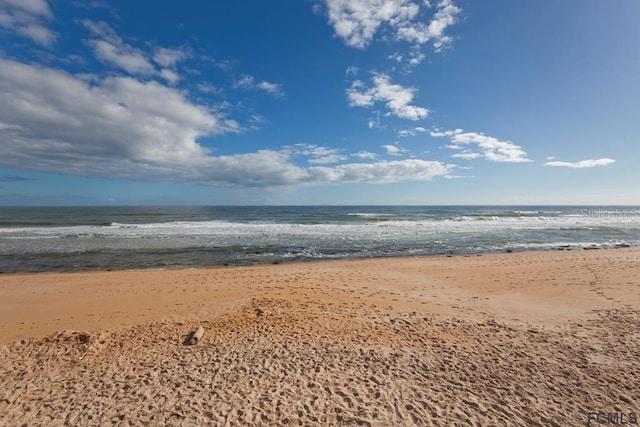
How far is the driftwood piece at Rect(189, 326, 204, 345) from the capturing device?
540 cm

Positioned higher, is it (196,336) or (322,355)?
(196,336)

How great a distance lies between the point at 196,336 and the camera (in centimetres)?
550

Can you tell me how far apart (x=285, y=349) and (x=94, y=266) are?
13.1 meters

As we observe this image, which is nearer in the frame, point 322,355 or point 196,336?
point 322,355

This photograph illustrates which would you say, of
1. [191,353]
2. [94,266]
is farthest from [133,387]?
[94,266]

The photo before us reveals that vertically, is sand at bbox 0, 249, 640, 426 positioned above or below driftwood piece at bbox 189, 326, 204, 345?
below

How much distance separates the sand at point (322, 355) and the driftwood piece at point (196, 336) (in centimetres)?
10

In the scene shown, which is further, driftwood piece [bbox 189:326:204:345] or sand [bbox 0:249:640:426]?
driftwood piece [bbox 189:326:204:345]

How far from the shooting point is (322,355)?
4973 mm

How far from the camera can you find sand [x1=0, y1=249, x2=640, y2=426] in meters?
3.73

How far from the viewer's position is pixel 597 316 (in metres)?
6.82

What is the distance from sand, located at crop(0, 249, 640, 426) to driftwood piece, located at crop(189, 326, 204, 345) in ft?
0.33

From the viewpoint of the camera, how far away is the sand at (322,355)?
12.3ft

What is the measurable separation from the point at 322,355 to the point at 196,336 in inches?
94.1
